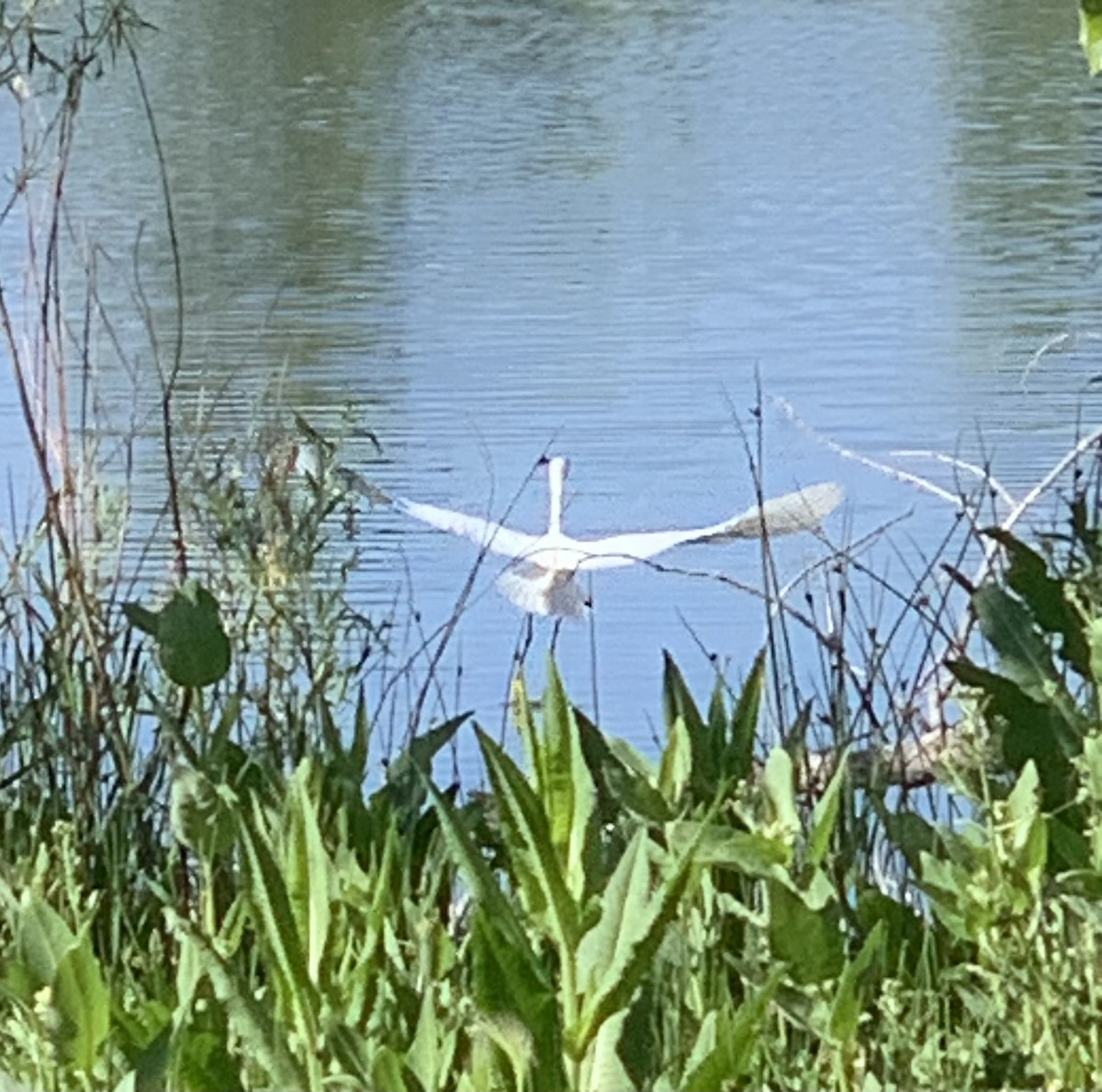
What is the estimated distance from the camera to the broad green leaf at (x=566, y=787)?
44.5 inches

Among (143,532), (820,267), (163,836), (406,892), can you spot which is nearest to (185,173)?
(820,267)

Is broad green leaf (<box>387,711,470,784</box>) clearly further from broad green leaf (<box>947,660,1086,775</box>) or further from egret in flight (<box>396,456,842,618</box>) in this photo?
egret in flight (<box>396,456,842,618</box>)

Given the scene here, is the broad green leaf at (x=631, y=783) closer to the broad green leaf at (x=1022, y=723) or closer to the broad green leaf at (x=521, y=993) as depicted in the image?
the broad green leaf at (x=521, y=993)

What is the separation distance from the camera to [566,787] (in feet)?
3.78

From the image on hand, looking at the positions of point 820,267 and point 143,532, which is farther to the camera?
point 820,267

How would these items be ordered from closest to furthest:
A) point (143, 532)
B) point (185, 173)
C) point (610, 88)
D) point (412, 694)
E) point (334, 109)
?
point (412, 694), point (143, 532), point (185, 173), point (334, 109), point (610, 88)

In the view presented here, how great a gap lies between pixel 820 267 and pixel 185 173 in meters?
2.32

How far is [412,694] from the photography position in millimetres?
2369

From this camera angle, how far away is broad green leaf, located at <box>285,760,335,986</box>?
114 cm

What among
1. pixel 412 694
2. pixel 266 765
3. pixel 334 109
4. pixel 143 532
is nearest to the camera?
pixel 266 765

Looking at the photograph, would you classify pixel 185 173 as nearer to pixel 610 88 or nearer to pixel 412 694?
pixel 610 88

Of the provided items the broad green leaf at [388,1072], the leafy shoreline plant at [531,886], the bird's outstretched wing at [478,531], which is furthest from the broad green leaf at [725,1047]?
the bird's outstretched wing at [478,531]

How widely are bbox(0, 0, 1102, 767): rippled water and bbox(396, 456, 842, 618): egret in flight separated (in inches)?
2.7

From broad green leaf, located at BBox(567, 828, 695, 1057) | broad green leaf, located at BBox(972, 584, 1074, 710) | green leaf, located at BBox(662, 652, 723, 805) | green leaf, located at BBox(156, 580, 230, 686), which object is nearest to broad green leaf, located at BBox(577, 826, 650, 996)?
broad green leaf, located at BBox(567, 828, 695, 1057)
